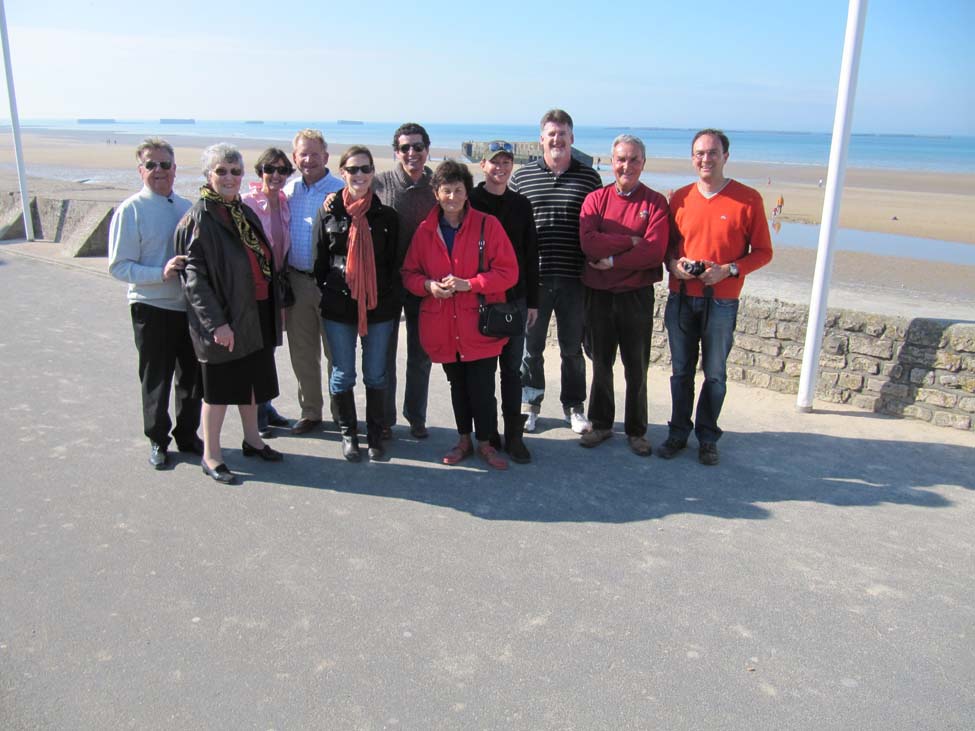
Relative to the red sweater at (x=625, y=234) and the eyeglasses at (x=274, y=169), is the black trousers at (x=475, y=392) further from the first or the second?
the eyeglasses at (x=274, y=169)

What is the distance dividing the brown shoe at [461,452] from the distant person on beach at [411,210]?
421 mm

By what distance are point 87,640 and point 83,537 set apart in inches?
35.5

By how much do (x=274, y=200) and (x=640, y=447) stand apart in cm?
275

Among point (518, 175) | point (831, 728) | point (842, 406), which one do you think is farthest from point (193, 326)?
point (842, 406)

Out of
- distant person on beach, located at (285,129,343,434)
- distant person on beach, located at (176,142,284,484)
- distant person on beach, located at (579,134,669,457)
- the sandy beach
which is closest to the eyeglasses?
distant person on beach, located at (285,129,343,434)

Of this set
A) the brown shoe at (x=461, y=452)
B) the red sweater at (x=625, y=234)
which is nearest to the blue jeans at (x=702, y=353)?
the red sweater at (x=625, y=234)

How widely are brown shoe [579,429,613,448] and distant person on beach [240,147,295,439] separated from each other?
2194 mm

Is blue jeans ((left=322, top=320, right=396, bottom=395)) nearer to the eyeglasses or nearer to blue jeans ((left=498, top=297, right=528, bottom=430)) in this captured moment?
blue jeans ((left=498, top=297, right=528, bottom=430))

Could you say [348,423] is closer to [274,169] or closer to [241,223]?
[241,223]

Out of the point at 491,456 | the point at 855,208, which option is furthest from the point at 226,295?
the point at 855,208

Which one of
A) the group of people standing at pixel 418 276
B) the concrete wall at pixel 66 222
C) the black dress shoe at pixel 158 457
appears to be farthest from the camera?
the concrete wall at pixel 66 222

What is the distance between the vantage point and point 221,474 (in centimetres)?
429

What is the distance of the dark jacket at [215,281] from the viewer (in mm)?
4000

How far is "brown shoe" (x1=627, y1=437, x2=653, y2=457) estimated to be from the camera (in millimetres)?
4789
